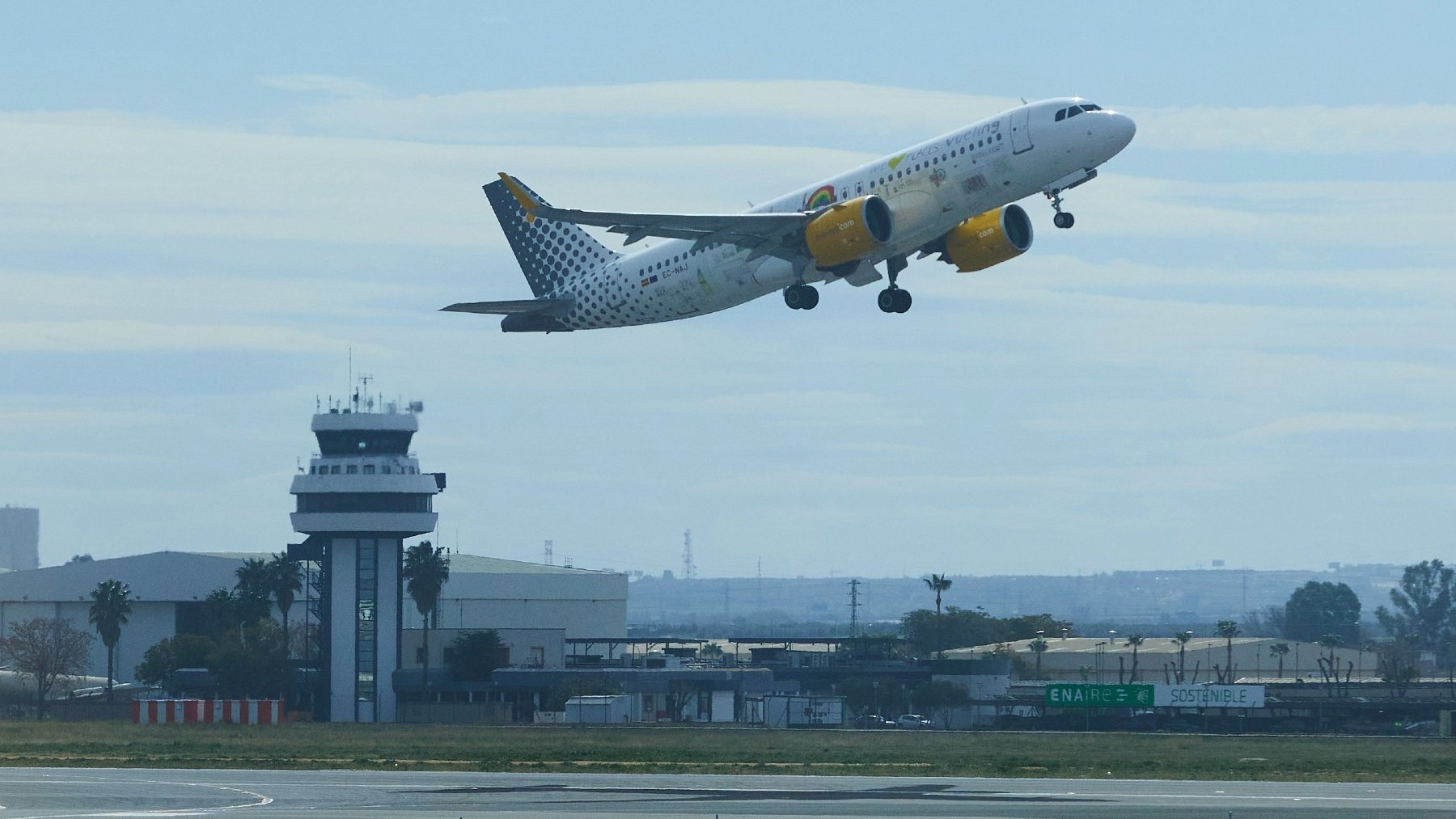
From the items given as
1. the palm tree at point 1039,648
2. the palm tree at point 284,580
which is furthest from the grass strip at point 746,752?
the palm tree at point 1039,648

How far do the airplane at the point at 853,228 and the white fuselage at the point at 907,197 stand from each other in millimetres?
45

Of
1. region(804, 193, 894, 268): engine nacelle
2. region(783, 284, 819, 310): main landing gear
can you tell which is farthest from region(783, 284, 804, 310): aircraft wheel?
region(804, 193, 894, 268): engine nacelle

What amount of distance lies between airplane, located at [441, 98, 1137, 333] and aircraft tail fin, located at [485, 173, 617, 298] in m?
0.95

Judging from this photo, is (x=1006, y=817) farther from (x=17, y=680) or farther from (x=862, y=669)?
(x=17, y=680)

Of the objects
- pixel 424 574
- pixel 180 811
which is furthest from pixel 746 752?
pixel 424 574

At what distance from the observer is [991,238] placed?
66562mm

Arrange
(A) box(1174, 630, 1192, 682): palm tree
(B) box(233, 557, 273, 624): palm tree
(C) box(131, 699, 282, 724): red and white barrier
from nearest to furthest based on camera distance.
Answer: (C) box(131, 699, 282, 724): red and white barrier
(B) box(233, 557, 273, 624): palm tree
(A) box(1174, 630, 1192, 682): palm tree

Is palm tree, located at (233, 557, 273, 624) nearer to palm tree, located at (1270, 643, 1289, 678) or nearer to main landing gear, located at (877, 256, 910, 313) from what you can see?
palm tree, located at (1270, 643, 1289, 678)

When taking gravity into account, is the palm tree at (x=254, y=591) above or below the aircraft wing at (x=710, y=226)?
below

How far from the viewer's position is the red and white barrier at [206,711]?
114250mm

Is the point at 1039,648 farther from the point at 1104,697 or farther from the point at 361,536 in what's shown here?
the point at 1104,697

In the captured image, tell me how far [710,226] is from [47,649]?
11075 centimetres

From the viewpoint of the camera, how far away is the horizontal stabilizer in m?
71.0

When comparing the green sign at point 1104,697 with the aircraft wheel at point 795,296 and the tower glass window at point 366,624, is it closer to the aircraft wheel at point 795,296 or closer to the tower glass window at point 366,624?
the aircraft wheel at point 795,296
